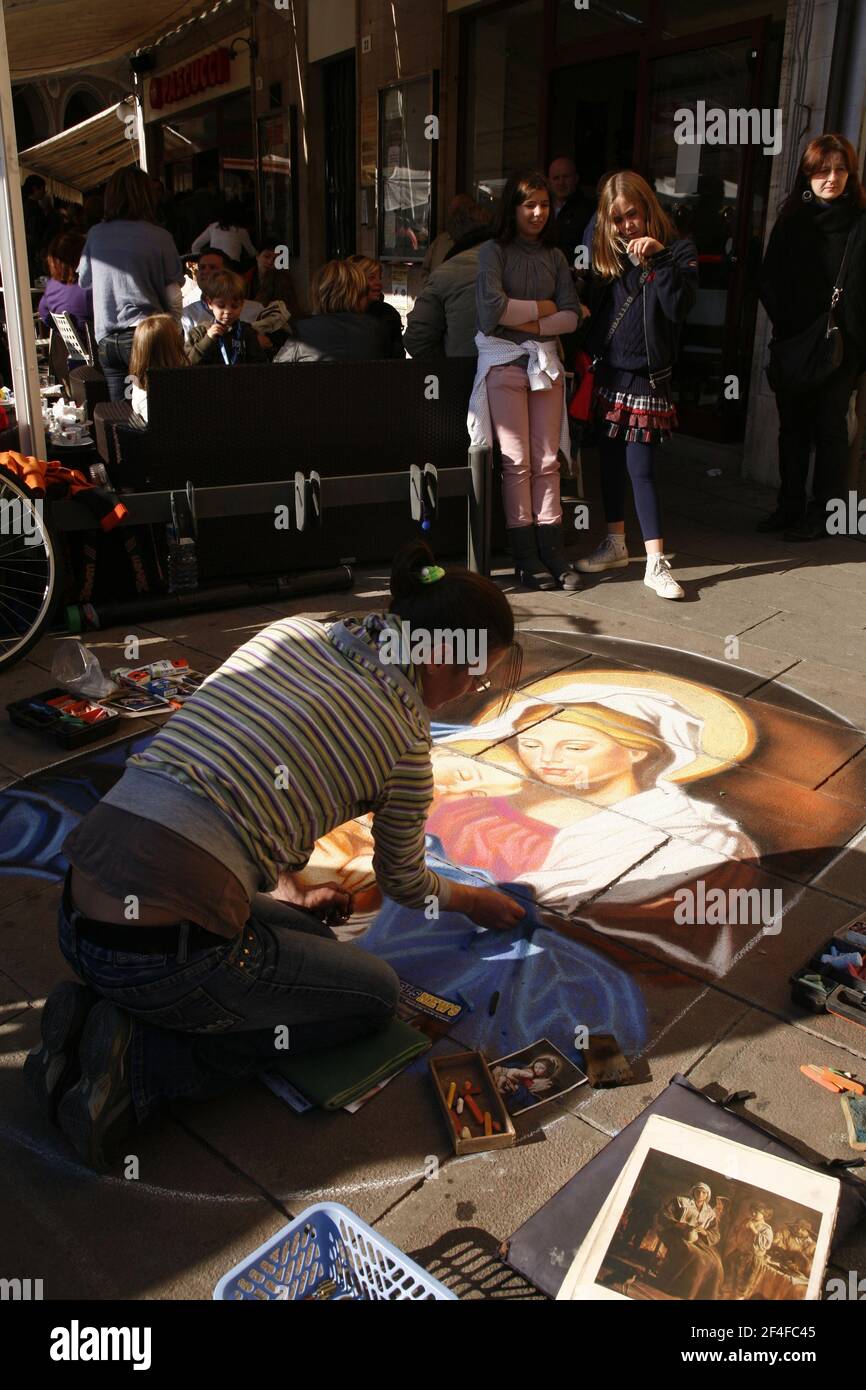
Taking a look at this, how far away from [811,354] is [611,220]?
64.1 inches

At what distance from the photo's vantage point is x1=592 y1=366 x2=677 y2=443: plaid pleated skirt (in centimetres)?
549

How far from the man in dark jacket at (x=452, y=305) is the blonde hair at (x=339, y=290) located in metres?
0.31

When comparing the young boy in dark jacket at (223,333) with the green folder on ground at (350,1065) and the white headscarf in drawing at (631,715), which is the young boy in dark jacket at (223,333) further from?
the green folder on ground at (350,1065)

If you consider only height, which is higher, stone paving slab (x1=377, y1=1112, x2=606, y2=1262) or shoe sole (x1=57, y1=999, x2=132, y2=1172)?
shoe sole (x1=57, y1=999, x2=132, y2=1172)

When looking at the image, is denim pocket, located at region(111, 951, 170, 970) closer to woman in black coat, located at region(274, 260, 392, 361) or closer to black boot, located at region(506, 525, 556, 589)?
black boot, located at region(506, 525, 556, 589)

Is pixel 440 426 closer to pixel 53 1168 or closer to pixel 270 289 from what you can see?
pixel 270 289

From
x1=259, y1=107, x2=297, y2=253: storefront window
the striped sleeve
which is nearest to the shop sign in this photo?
x1=259, y1=107, x2=297, y2=253: storefront window

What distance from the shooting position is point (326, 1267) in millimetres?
1962

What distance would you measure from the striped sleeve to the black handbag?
4738 millimetres

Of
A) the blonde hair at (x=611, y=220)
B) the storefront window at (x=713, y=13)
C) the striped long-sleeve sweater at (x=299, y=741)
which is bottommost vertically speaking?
the striped long-sleeve sweater at (x=299, y=741)

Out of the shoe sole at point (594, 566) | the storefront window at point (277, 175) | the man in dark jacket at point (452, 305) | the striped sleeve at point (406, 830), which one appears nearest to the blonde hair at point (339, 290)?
the man in dark jacket at point (452, 305)

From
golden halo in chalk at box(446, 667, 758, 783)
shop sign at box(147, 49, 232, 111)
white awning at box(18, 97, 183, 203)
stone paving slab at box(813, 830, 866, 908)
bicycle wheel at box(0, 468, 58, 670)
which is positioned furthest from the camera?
white awning at box(18, 97, 183, 203)

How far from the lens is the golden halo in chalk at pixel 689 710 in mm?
3990

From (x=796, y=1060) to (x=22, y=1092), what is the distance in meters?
1.74
